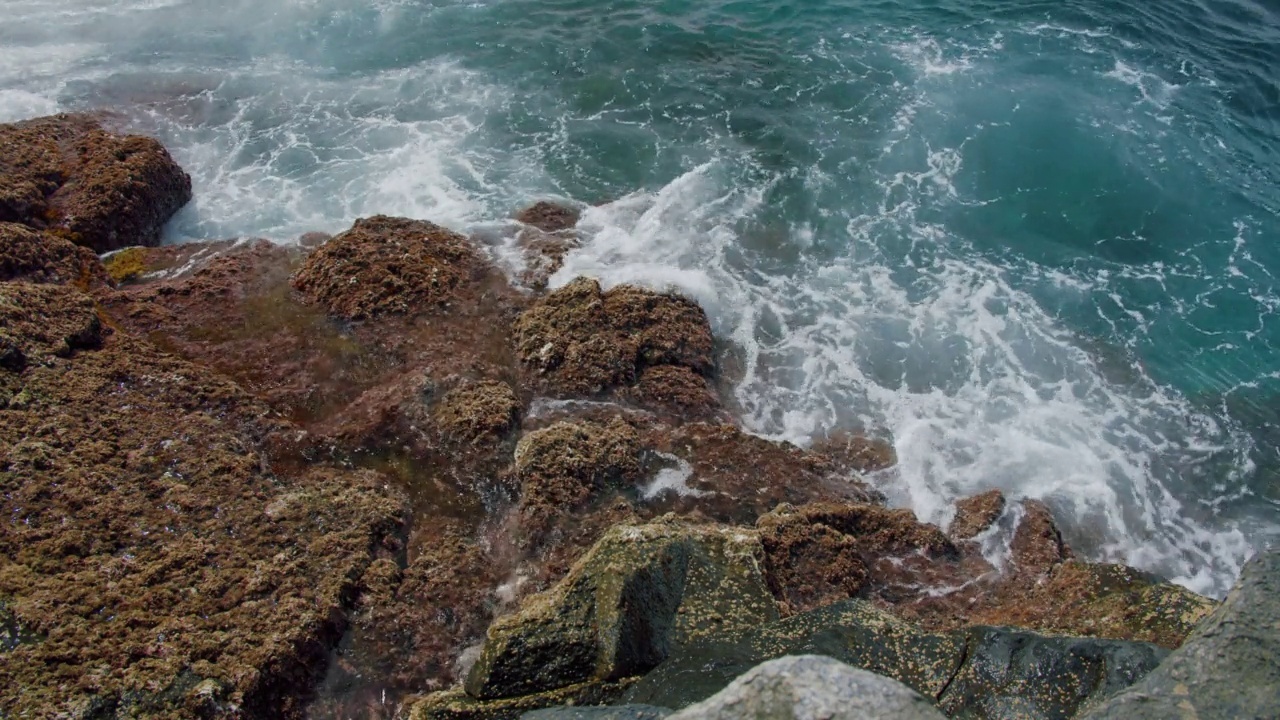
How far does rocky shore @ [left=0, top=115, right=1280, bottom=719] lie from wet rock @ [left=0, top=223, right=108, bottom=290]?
9 cm

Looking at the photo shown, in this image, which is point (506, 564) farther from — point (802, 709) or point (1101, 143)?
point (1101, 143)

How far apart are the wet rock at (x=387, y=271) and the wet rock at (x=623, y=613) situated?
8.80m

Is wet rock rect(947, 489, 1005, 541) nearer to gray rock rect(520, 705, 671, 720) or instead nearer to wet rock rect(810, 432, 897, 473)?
wet rock rect(810, 432, 897, 473)

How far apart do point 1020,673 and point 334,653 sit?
8.80 meters

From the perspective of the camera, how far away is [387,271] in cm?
1741

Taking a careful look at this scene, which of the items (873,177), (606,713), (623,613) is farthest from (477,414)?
(873,177)

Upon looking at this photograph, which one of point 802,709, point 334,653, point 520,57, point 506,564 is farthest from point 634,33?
point 802,709

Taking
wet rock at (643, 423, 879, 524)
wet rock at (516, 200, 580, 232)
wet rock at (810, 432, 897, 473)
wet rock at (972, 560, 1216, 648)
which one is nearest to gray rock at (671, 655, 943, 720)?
wet rock at (972, 560, 1216, 648)

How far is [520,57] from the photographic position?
1125 inches

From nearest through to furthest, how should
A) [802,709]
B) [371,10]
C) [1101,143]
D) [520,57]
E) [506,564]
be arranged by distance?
[802,709]
[506,564]
[1101,143]
[520,57]
[371,10]

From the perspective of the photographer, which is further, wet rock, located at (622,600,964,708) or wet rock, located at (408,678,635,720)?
wet rock, located at (408,678,635,720)

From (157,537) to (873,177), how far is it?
2090 cm

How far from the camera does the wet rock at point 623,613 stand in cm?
900

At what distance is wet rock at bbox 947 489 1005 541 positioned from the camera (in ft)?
47.7
